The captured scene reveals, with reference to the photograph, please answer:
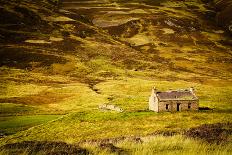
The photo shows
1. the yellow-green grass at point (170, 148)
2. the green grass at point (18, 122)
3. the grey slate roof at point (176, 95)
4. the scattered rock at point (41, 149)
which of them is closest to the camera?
the scattered rock at point (41, 149)

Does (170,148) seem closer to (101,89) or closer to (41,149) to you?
(41,149)

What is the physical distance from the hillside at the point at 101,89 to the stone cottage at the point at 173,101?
8.16 feet

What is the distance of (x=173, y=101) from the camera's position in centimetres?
7681

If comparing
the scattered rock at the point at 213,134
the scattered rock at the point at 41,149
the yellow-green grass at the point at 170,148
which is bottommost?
the scattered rock at the point at 213,134

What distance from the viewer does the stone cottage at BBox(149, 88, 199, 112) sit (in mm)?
75812

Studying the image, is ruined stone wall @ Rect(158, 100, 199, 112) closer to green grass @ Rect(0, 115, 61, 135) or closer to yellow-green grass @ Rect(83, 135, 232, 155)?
green grass @ Rect(0, 115, 61, 135)

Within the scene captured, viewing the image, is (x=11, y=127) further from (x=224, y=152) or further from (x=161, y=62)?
(x=161, y=62)

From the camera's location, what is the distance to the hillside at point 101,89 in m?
19.9

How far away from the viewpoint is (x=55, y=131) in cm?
5856

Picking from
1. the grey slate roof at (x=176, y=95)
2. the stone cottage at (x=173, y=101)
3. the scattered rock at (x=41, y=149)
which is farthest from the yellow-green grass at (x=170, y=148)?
the grey slate roof at (x=176, y=95)

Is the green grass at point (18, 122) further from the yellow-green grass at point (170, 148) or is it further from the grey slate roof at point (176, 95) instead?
the yellow-green grass at point (170, 148)

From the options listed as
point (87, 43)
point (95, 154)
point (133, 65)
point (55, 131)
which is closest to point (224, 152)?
point (95, 154)

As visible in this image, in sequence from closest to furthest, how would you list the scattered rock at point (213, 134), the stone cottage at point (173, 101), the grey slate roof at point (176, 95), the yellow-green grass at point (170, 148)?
the yellow-green grass at point (170, 148) → the scattered rock at point (213, 134) → the stone cottage at point (173, 101) → the grey slate roof at point (176, 95)

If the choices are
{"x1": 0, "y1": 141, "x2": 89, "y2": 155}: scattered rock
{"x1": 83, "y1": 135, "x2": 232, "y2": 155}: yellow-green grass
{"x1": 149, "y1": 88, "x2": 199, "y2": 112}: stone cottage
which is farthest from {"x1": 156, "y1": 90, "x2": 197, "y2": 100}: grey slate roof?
{"x1": 0, "y1": 141, "x2": 89, "y2": 155}: scattered rock
